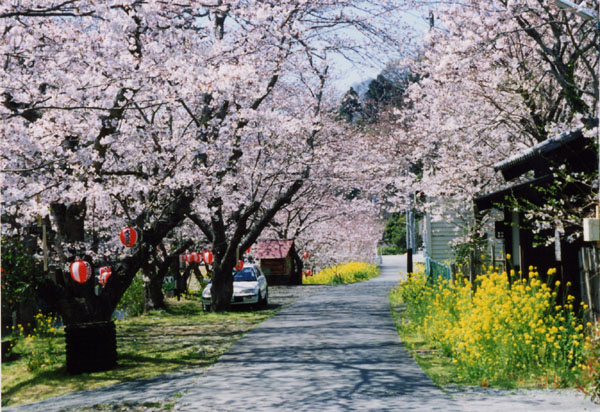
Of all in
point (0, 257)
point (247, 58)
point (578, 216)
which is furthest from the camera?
point (247, 58)

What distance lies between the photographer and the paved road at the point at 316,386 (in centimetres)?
888

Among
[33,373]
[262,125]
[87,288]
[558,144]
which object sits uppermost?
[262,125]

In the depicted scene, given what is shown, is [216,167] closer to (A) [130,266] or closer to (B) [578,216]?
(A) [130,266]

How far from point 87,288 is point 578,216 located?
9002mm

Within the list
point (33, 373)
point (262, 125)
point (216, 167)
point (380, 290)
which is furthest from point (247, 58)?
point (380, 290)

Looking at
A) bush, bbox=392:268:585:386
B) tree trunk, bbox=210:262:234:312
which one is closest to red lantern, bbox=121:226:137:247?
bush, bbox=392:268:585:386

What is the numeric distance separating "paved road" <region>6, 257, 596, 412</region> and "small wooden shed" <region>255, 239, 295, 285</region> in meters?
22.4

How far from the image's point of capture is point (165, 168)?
16.1 m

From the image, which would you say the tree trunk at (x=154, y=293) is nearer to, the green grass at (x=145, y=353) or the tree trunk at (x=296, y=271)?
the green grass at (x=145, y=353)

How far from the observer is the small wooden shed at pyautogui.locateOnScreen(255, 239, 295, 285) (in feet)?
126

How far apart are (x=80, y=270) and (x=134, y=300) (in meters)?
12.8

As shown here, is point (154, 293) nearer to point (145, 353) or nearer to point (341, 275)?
point (145, 353)

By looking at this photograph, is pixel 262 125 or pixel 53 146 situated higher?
pixel 262 125

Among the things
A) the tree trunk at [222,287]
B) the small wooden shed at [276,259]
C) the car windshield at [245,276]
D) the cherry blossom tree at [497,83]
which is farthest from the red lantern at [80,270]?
the small wooden shed at [276,259]
